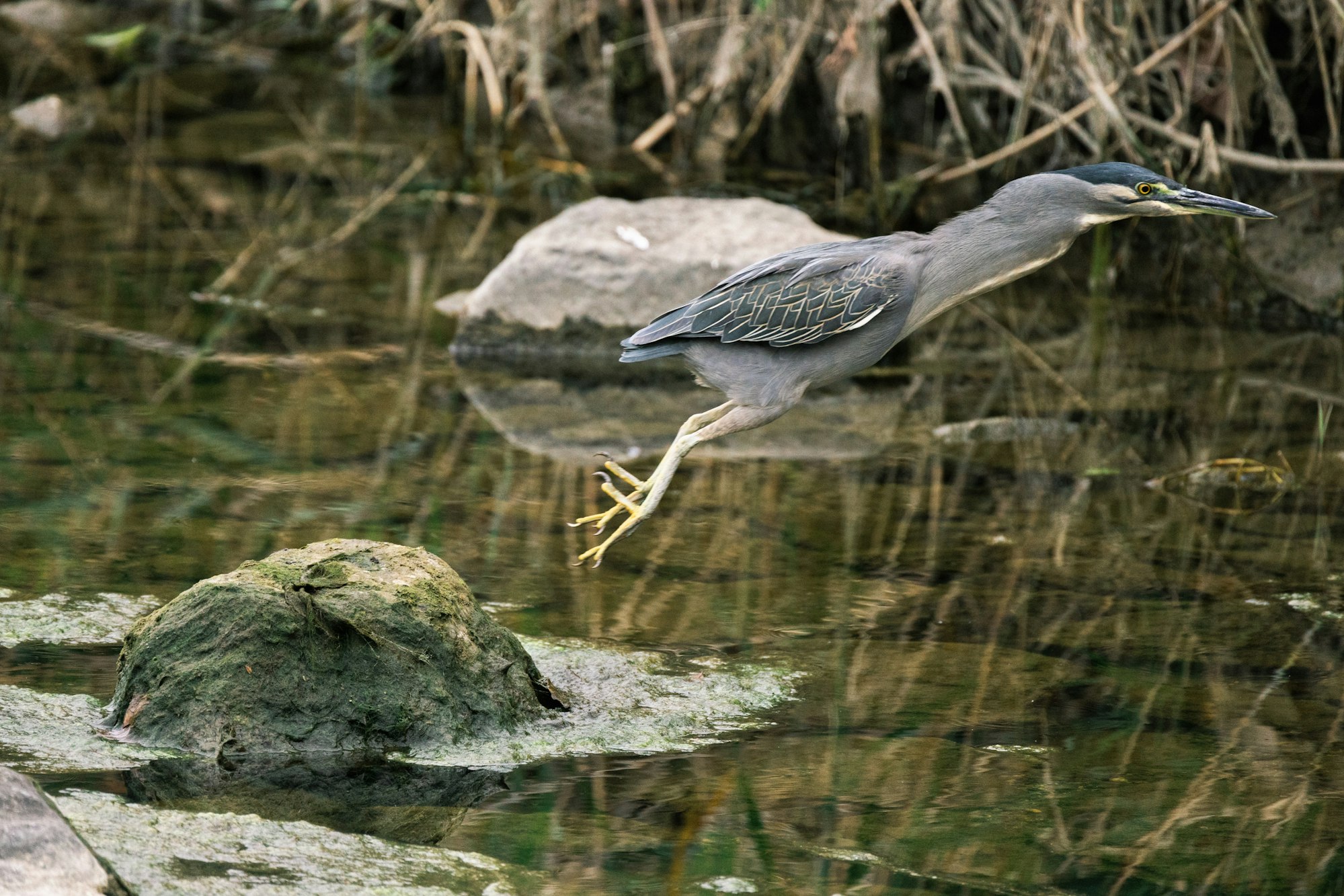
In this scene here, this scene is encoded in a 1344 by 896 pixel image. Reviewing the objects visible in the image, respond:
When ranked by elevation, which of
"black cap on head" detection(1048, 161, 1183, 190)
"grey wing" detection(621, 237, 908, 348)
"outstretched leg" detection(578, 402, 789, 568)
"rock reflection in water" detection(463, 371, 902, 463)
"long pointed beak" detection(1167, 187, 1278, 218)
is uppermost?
"black cap on head" detection(1048, 161, 1183, 190)

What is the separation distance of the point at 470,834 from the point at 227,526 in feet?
7.64

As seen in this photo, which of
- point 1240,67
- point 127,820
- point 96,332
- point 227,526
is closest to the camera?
point 127,820

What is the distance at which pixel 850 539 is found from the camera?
6.01 m

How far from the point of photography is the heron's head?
14.8ft

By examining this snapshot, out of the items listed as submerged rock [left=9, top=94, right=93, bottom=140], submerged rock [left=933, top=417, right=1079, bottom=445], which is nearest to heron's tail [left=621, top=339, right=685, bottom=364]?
submerged rock [left=933, top=417, right=1079, bottom=445]

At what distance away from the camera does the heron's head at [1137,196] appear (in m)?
4.52

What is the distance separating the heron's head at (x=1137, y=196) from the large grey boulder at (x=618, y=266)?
11.2 ft

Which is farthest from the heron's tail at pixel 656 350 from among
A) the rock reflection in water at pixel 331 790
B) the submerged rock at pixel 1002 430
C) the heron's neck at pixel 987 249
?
the submerged rock at pixel 1002 430

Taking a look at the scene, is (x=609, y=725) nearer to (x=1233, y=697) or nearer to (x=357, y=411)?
(x=1233, y=697)

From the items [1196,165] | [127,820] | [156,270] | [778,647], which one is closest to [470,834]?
[127,820]

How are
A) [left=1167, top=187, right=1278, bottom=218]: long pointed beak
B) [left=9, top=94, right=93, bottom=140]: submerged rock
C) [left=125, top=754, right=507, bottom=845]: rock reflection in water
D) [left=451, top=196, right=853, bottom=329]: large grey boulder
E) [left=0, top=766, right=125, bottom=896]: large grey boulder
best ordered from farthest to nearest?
[left=9, top=94, right=93, bottom=140]: submerged rock
[left=451, top=196, right=853, bottom=329]: large grey boulder
[left=1167, top=187, right=1278, bottom=218]: long pointed beak
[left=125, top=754, right=507, bottom=845]: rock reflection in water
[left=0, top=766, right=125, bottom=896]: large grey boulder

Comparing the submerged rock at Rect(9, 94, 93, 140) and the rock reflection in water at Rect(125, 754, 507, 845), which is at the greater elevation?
the submerged rock at Rect(9, 94, 93, 140)

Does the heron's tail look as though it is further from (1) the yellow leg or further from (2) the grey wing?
(1) the yellow leg

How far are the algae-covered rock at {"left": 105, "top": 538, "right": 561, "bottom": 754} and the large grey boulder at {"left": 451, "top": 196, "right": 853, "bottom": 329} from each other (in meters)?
3.88
